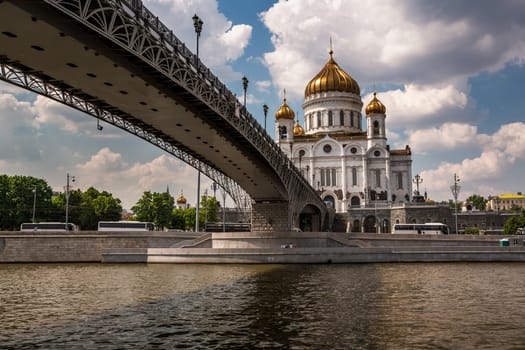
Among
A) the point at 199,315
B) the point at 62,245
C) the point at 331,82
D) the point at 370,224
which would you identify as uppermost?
the point at 331,82

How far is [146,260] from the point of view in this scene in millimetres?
34094

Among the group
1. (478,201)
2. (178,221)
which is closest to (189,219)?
(178,221)

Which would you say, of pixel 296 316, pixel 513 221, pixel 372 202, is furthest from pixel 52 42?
pixel 372 202

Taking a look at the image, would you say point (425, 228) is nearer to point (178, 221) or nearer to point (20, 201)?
point (178, 221)

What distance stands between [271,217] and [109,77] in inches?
1160

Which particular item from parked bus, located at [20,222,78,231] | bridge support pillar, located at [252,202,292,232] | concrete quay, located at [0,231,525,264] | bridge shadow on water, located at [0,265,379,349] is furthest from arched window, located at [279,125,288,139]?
bridge shadow on water, located at [0,265,379,349]

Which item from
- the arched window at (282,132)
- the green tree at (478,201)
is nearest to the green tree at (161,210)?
the arched window at (282,132)

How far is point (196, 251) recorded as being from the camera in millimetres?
33812

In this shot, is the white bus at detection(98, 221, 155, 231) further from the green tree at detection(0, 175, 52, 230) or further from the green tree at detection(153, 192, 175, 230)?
the green tree at detection(153, 192, 175, 230)

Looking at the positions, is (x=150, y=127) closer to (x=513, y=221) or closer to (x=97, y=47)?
(x=97, y=47)

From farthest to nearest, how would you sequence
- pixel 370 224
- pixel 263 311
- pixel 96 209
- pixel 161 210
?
pixel 370 224
pixel 161 210
pixel 96 209
pixel 263 311

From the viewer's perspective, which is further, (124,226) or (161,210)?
(161,210)

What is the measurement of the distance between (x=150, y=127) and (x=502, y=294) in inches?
749

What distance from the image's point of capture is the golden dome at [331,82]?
8388 cm
